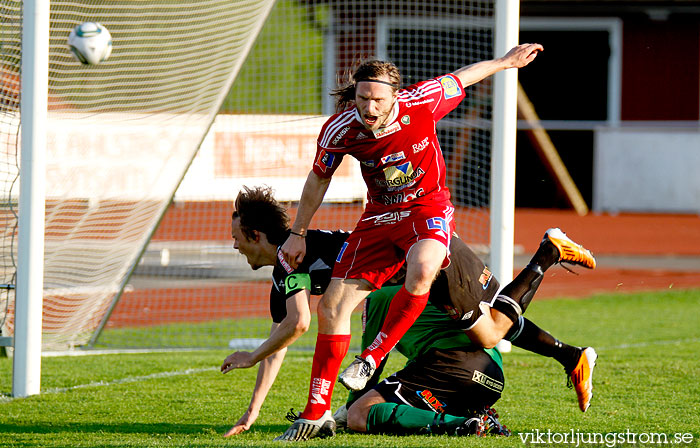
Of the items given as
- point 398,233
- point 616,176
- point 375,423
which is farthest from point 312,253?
point 616,176

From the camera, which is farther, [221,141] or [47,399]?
[221,141]

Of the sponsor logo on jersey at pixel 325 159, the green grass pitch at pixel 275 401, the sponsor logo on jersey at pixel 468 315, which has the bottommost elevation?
the green grass pitch at pixel 275 401

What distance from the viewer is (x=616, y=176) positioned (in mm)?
22109

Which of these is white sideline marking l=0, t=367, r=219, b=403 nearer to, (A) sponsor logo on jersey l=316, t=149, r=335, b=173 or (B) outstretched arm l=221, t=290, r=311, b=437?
(B) outstretched arm l=221, t=290, r=311, b=437

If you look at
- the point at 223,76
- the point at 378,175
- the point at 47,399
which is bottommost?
the point at 47,399

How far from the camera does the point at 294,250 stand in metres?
4.99

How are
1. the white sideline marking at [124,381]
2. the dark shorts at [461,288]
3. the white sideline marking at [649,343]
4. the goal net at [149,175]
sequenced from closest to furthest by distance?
the dark shorts at [461,288] → the white sideline marking at [124,381] → the goal net at [149,175] → the white sideline marking at [649,343]

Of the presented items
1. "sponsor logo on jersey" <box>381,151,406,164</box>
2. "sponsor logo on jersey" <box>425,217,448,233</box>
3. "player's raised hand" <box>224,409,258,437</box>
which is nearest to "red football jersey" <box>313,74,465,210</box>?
"sponsor logo on jersey" <box>381,151,406,164</box>

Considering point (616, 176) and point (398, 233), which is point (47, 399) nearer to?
point (398, 233)

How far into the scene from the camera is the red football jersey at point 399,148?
5.07 metres

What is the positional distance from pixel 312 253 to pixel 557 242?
1.59 metres

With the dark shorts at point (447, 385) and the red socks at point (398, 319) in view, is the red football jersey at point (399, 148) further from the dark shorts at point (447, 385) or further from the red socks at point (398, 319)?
the dark shorts at point (447, 385)

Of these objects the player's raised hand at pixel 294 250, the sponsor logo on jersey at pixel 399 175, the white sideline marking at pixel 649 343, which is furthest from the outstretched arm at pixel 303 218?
the white sideline marking at pixel 649 343

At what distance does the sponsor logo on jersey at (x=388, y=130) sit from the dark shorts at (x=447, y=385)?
1215 mm
